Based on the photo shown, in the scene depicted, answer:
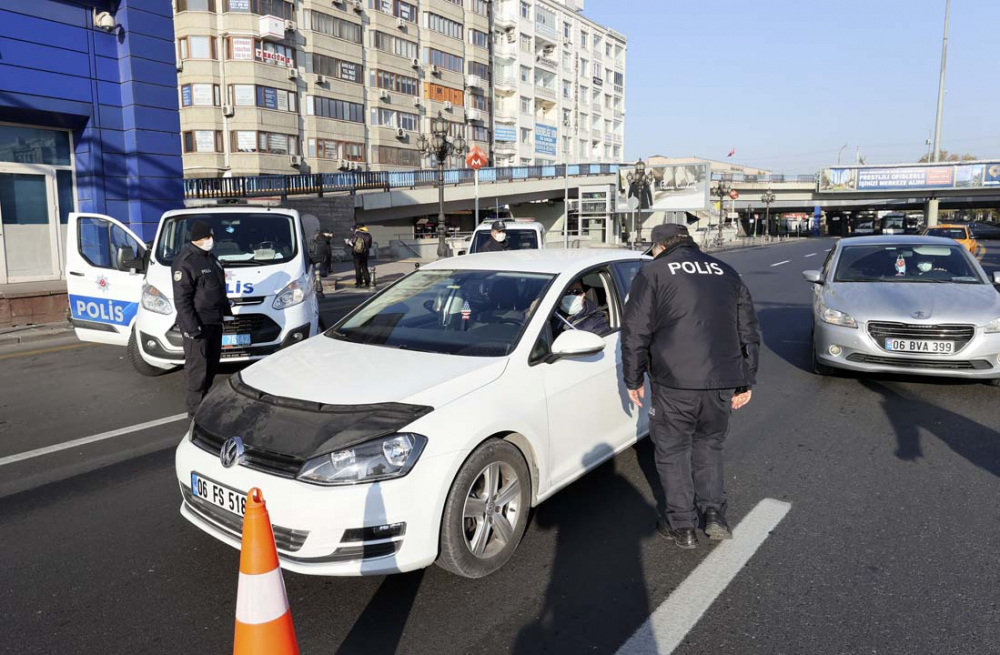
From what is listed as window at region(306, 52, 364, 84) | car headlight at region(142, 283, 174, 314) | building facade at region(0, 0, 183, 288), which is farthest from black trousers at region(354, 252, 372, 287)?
window at region(306, 52, 364, 84)

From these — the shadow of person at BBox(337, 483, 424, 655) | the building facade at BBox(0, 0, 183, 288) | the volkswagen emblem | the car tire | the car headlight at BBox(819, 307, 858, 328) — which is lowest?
the shadow of person at BBox(337, 483, 424, 655)

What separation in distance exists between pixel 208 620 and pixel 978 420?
20.4ft

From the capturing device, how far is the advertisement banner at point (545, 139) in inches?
2889

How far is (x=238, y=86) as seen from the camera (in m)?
43.6

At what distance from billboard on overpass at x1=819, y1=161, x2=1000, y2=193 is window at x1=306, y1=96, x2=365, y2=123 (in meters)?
50.1

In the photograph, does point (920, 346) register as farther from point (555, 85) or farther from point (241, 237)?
point (555, 85)

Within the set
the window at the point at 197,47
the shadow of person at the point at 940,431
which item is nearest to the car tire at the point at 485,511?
the shadow of person at the point at 940,431

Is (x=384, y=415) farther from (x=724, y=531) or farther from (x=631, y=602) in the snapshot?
(x=724, y=531)

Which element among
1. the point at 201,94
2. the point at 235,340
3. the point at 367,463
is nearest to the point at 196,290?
the point at 235,340

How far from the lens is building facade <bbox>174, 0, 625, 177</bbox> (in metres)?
43.5

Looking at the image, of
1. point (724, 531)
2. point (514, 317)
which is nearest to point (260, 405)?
point (514, 317)

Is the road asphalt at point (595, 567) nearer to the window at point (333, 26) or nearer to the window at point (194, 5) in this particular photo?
the window at point (194, 5)

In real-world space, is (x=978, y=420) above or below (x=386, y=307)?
below

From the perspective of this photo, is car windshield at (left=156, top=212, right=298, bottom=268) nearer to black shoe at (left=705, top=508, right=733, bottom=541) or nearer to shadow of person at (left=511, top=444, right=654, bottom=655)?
shadow of person at (left=511, top=444, right=654, bottom=655)
